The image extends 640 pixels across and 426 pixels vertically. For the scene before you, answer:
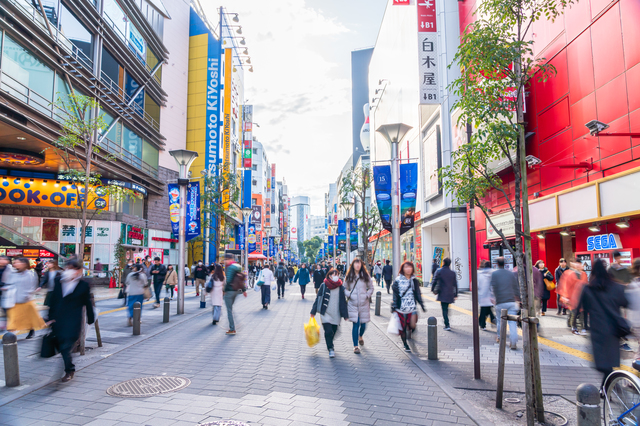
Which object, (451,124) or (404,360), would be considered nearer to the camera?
(404,360)

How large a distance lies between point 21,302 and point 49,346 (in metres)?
2.02

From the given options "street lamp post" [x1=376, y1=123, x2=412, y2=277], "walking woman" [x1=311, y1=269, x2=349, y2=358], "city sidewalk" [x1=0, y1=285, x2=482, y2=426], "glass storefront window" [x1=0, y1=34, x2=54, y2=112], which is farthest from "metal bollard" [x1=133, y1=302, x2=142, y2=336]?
"glass storefront window" [x1=0, y1=34, x2=54, y2=112]

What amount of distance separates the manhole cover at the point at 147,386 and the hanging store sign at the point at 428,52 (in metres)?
19.8

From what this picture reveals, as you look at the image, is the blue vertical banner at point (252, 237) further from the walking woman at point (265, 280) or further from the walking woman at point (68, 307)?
the walking woman at point (68, 307)

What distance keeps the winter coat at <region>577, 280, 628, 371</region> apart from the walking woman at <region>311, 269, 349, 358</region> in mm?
4417

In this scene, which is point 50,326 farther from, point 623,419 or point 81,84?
point 81,84

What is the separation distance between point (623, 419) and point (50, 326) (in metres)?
6.94

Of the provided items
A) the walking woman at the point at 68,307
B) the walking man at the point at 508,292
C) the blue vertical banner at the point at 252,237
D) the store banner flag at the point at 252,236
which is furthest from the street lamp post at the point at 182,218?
the store banner flag at the point at 252,236

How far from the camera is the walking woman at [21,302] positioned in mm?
7484

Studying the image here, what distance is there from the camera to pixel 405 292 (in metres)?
8.76

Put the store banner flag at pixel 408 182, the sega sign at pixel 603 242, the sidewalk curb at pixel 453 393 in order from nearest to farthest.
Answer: the sidewalk curb at pixel 453 393
the sega sign at pixel 603 242
the store banner flag at pixel 408 182

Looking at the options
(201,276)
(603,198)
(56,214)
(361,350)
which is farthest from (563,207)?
(56,214)

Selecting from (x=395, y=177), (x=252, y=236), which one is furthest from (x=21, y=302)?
(x=252, y=236)

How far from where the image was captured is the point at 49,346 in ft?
20.2
